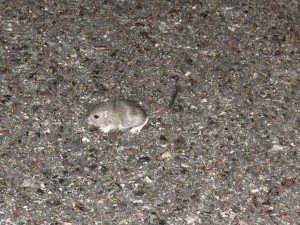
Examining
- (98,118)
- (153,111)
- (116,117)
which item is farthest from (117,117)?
(153,111)

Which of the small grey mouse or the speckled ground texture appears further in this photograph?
the small grey mouse

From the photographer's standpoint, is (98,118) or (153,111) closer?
(98,118)

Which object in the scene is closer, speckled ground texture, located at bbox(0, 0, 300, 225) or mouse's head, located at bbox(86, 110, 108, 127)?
speckled ground texture, located at bbox(0, 0, 300, 225)

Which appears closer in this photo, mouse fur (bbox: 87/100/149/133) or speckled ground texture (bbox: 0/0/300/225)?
speckled ground texture (bbox: 0/0/300/225)

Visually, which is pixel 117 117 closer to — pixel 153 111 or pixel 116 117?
pixel 116 117
